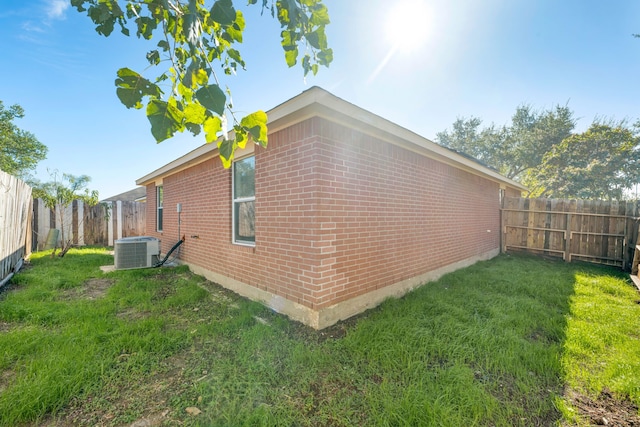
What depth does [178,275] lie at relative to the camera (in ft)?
18.4

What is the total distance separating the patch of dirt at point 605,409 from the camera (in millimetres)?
1806

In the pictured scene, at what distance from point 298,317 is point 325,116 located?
8.61ft

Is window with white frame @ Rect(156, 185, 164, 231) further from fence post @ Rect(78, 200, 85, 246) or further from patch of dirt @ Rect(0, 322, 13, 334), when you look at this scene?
patch of dirt @ Rect(0, 322, 13, 334)

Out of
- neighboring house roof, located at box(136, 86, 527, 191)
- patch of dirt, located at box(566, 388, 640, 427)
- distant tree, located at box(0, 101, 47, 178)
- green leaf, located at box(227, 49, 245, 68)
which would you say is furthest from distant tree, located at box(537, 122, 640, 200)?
distant tree, located at box(0, 101, 47, 178)

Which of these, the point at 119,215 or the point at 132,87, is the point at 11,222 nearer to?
the point at 119,215

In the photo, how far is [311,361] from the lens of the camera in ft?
7.85

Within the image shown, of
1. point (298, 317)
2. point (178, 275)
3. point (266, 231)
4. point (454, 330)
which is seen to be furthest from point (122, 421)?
point (178, 275)

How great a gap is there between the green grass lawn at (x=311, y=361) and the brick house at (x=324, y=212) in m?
0.43

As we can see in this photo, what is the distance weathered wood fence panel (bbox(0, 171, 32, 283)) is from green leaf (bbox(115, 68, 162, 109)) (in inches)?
239

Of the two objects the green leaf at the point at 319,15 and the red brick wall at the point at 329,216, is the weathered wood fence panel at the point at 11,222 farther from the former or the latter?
the green leaf at the point at 319,15

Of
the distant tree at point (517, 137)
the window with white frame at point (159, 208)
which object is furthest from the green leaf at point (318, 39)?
the distant tree at point (517, 137)

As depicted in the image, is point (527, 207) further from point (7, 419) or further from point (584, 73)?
point (7, 419)

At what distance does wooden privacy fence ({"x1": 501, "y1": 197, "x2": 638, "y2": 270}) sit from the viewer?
6543mm

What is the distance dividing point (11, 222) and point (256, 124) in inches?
289
